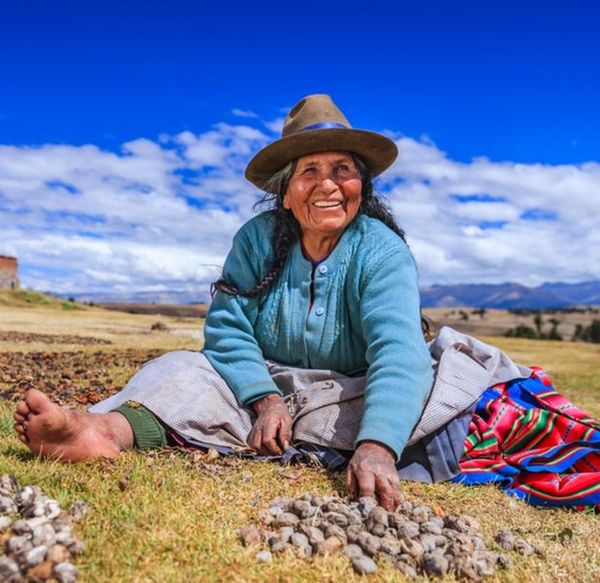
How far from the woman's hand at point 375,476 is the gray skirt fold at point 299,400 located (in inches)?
24.4

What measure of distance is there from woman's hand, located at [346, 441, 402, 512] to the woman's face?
177cm

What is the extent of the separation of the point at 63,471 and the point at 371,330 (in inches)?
85.9

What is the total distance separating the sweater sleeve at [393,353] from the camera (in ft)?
13.3

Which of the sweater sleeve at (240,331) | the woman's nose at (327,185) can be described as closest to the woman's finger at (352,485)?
the sweater sleeve at (240,331)

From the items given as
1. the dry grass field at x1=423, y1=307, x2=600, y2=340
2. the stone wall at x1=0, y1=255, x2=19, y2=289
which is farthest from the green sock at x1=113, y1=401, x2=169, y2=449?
the dry grass field at x1=423, y1=307, x2=600, y2=340

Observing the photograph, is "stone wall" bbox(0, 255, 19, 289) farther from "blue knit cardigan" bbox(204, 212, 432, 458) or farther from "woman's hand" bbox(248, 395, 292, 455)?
"woman's hand" bbox(248, 395, 292, 455)

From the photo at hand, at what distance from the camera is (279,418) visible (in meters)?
4.62

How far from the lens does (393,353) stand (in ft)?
14.2

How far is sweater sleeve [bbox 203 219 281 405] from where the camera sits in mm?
4852

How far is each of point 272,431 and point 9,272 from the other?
65.3m

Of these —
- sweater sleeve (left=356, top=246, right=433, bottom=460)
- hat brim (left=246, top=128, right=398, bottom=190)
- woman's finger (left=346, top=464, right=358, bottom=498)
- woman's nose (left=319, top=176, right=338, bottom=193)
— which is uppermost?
hat brim (left=246, top=128, right=398, bottom=190)

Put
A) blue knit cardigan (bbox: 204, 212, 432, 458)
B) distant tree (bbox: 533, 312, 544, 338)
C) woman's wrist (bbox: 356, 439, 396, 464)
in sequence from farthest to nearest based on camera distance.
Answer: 1. distant tree (bbox: 533, 312, 544, 338)
2. blue knit cardigan (bbox: 204, 212, 432, 458)
3. woman's wrist (bbox: 356, 439, 396, 464)

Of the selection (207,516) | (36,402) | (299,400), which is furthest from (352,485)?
(36,402)

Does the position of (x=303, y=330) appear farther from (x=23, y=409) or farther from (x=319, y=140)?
(x=23, y=409)
